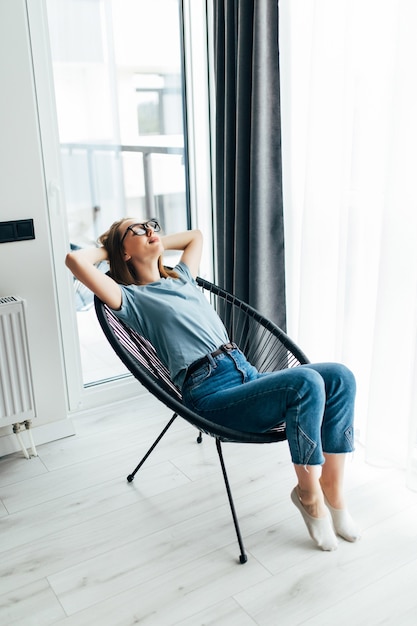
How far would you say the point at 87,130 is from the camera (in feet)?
9.18

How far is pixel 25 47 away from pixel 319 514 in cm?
196

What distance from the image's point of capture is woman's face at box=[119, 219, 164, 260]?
2.21 metres

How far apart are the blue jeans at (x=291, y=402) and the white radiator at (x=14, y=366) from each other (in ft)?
2.38

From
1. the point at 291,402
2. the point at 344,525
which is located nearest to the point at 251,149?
the point at 291,402

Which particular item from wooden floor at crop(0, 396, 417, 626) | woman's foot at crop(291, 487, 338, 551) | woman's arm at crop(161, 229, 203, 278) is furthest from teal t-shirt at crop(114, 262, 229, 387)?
woman's foot at crop(291, 487, 338, 551)

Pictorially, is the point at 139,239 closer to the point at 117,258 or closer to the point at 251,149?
the point at 117,258

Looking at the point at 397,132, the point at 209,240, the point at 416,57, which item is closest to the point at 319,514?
the point at 397,132

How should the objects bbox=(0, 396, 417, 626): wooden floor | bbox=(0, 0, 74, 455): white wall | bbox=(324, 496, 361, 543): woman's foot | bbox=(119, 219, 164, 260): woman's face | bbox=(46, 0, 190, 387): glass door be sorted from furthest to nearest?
1. bbox=(46, 0, 190, 387): glass door
2. bbox=(0, 0, 74, 455): white wall
3. bbox=(119, 219, 164, 260): woman's face
4. bbox=(324, 496, 361, 543): woman's foot
5. bbox=(0, 396, 417, 626): wooden floor

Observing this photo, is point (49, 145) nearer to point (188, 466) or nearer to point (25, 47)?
point (25, 47)

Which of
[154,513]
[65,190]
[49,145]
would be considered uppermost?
[49,145]

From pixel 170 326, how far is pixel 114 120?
3.96ft

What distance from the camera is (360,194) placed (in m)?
2.31

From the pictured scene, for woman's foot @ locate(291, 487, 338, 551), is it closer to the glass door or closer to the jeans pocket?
the jeans pocket

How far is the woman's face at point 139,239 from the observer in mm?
2211
